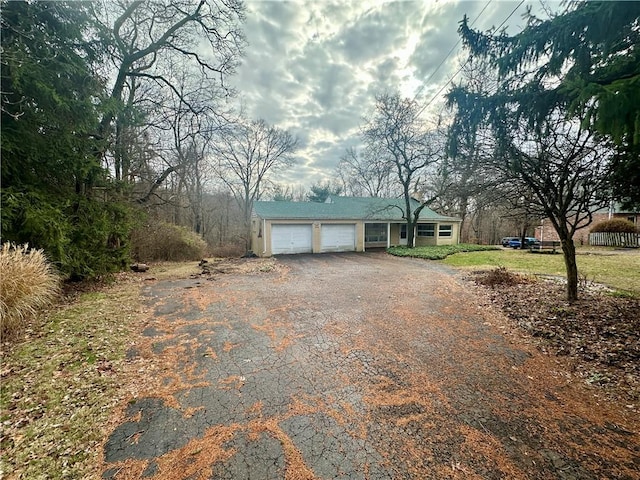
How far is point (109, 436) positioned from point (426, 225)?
818 inches

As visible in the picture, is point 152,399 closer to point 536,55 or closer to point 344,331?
point 344,331

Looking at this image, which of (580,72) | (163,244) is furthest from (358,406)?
(163,244)

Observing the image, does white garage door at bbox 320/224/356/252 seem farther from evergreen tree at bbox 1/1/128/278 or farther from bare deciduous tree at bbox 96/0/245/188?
evergreen tree at bbox 1/1/128/278

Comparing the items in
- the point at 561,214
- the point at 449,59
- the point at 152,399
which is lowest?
the point at 152,399

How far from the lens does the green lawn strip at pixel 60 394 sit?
6.43 feet

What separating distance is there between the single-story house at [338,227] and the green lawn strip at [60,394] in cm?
1133

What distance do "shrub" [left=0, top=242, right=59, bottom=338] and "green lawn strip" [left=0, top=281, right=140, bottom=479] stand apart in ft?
0.96

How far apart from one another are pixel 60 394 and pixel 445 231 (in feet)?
71.1

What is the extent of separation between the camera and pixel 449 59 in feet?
25.6

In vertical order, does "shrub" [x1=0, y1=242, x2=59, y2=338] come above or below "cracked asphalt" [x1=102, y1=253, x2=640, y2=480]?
above

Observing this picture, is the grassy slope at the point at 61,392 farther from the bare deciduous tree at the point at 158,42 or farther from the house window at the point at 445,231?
the house window at the point at 445,231

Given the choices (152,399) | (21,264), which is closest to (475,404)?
(152,399)

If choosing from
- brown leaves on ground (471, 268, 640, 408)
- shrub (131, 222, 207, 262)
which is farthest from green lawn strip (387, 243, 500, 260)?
shrub (131, 222, 207, 262)

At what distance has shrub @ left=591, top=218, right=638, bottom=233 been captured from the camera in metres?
18.0
